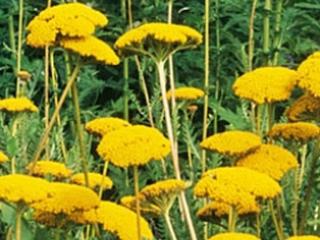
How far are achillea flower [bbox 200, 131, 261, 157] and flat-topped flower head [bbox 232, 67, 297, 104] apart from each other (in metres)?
0.10

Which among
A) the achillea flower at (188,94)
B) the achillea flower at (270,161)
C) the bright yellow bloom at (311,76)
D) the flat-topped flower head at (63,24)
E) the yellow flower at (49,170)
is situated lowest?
the yellow flower at (49,170)

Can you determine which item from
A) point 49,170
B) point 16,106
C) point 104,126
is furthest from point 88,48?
point 16,106

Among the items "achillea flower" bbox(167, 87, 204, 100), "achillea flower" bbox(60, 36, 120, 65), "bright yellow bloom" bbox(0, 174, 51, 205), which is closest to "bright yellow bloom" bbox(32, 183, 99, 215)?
"bright yellow bloom" bbox(0, 174, 51, 205)

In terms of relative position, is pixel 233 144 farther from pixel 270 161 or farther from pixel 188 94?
pixel 188 94

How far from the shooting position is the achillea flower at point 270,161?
8.70 feet

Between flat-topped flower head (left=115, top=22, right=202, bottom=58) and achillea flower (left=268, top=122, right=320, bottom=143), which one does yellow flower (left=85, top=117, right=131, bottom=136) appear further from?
achillea flower (left=268, top=122, right=320, bottom=143)

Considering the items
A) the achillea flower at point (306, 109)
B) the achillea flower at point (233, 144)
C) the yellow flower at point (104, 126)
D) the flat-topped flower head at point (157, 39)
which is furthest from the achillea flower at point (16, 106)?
the achillea flower at point (306, 109)

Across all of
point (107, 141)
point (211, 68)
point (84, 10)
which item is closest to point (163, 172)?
point (84, 10)

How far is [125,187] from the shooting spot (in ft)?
11.8

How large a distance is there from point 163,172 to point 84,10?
2.87ft

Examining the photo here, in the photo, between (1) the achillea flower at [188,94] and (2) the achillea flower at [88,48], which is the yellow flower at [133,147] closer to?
(2) the achillea flower at [88,48]

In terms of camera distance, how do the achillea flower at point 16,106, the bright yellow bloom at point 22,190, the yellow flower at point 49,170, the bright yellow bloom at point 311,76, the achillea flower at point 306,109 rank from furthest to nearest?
the achillea flower at point 16,106
the yellow flower at point 49,170
the achillea flower at point 306,109
the bright yellow bloom at point 311,76
the bright yellow bloom at point 22,190

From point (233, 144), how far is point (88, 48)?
1.38 feet

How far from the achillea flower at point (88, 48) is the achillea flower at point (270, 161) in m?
0.41
